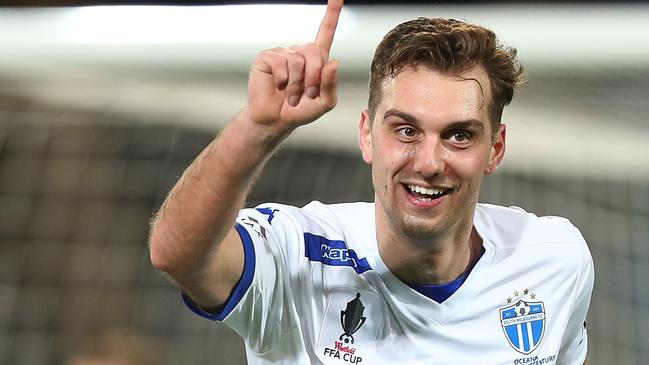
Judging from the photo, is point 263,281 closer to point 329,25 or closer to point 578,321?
point 329,25

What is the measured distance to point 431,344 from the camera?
2.11 meters

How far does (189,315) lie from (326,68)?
2596 millimetres

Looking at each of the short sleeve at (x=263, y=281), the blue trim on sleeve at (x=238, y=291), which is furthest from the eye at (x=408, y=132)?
the blue trim on sleeve at (x=238, y=291)

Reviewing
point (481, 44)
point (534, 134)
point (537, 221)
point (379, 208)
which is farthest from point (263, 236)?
point (534, 134)

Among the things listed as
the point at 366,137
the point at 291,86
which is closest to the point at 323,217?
the point at 366,137

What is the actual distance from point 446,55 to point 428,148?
0.23 metres

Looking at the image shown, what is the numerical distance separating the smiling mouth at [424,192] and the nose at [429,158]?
3 cm

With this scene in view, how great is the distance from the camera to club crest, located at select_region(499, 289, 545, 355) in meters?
2.17

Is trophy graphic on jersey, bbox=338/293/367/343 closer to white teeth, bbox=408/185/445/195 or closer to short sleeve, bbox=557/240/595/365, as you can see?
white teeth, bbox=408/185/445/195

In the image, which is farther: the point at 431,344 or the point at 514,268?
the point at 514,268

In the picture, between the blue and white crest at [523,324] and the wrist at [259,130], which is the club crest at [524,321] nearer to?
the blue and white crest at [523,324]

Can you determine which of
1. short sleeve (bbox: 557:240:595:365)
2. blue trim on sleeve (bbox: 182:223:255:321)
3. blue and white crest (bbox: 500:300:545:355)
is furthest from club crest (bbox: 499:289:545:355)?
blue trim on sleeve (bbox: 182:223:255:321)

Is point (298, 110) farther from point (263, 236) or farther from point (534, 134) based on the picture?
Result: point (534, 134)

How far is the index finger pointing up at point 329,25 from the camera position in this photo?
5.48ft
